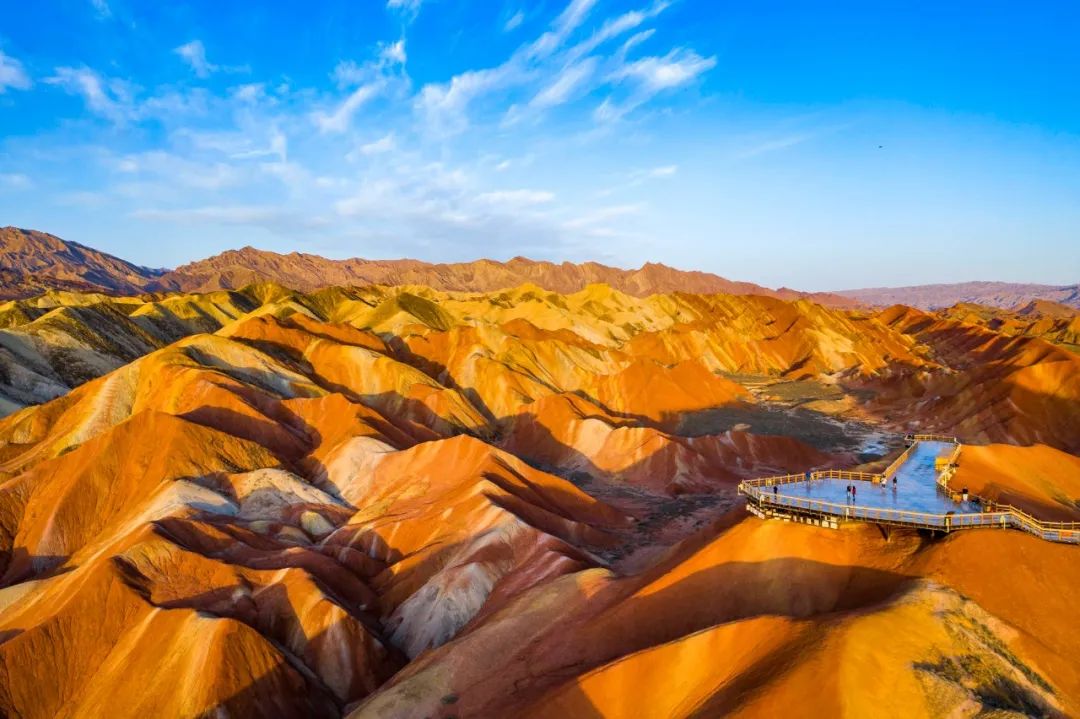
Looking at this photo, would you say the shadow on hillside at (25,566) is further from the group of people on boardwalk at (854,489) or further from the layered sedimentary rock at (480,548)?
the group of people on boardwalk at (854,489)

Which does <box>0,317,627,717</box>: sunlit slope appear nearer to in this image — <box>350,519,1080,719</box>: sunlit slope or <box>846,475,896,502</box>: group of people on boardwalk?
<box>350,519,1080,719</box>: sunlit slope

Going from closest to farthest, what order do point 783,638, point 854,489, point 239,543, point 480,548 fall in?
point 783,638 < point 854,489 < point 480,548 < point 239,543

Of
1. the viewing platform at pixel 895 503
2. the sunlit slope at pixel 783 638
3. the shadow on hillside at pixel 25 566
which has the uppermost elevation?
the viewing platform at pixel 895 503

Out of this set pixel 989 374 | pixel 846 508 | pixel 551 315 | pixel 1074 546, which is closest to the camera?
pixel 1074 546

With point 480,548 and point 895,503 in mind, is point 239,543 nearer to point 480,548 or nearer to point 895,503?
point 480,548

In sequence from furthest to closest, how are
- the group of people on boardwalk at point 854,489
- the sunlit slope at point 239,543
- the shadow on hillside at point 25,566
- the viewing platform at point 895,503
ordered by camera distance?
the shadow on hillside at point 25,566, the sunlit slope at point 239,543, the group of people on boardwalk at point 854,489, the viewing platform at point 895,503

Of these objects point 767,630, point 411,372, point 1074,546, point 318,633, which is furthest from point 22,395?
point 1074,546

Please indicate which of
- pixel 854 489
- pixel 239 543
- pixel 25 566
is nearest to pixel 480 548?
pixel 239 543

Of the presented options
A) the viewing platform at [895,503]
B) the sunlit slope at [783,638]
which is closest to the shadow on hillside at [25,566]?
the sunlit slope at [783,638]

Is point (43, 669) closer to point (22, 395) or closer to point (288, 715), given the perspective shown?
point (288, 715)
